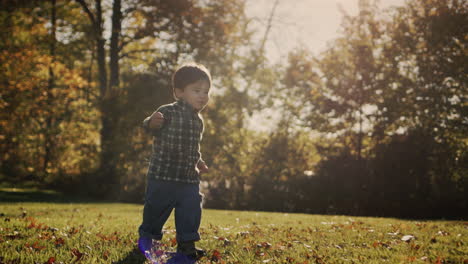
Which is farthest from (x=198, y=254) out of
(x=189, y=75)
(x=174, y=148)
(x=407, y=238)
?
(x=407, y=238)

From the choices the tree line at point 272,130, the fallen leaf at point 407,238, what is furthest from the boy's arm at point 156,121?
the tree line at point 272,130

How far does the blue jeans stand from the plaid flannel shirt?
0.29ft

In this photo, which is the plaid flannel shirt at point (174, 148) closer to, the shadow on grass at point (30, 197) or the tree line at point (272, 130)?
the shadow on grass at point (30, 197)

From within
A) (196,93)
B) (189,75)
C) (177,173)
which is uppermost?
(189,75)

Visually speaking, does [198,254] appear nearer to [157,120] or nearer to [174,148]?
[174,148]

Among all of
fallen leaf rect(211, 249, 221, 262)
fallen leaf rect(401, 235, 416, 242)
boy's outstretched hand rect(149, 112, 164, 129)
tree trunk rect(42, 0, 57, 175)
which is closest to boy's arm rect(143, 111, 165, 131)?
boy's outstretched hand rect(149, 112, 164, 129)

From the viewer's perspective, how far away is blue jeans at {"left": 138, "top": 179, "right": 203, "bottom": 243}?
12.6ft

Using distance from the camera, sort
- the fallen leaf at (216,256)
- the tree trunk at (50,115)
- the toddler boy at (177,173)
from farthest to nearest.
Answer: the tree trunk at (50,115) < the toddler boy at (177,173) < the fallen leaf at (216,256)

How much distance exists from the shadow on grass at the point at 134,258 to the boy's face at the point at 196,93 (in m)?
1.55

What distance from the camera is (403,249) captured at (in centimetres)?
434

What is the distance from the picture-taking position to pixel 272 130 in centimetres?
2050

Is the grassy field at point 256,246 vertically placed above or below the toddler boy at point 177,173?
below

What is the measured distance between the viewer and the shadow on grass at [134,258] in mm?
3426

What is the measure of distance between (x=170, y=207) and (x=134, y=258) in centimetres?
61
